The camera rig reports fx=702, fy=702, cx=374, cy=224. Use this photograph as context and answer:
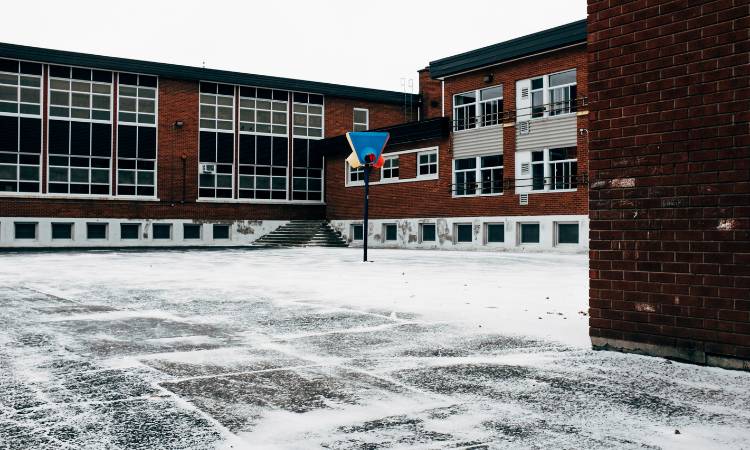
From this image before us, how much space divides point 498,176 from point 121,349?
28.7m

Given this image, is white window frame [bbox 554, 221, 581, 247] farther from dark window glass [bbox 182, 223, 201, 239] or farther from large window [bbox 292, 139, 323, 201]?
dark window glass [bbox 182, 223, 201, 239]

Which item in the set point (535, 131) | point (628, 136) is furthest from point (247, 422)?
point (535, 131)

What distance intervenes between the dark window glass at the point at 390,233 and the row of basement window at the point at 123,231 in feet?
31.7

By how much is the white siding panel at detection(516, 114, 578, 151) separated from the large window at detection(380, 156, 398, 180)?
26.5 ft

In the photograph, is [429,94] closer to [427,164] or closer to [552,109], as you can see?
[427,164]

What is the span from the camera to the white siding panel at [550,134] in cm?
3010

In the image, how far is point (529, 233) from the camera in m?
31.5

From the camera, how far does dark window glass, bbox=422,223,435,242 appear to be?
36.1 meters

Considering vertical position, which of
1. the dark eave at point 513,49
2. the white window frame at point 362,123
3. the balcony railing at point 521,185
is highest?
the dark eave at point 513,49

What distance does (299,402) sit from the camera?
4.50 meters

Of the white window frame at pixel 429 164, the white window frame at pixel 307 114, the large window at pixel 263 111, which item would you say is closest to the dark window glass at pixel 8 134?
the large window at pixel 263 111

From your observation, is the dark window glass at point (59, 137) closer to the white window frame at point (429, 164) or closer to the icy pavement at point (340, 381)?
the white window frame at point (429, 164)

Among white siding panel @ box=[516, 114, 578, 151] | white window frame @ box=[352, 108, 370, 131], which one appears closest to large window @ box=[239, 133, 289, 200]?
white window frame @ box=[352, 108, 370, 131]

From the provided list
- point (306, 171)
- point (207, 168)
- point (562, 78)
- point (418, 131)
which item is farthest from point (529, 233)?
point (207, 168)
